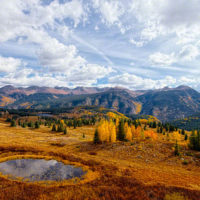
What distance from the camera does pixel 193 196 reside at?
1848 cm

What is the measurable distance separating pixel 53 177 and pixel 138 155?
30447 mm

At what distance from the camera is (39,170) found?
3031 centimetres

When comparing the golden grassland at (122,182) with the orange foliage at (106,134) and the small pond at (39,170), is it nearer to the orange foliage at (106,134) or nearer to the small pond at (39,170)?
the small pond at (39,170)

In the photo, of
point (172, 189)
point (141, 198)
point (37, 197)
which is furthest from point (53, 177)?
point (172, 189)

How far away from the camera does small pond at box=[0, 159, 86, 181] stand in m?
26.9

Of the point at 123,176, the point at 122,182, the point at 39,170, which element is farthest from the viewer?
the point at 39,170

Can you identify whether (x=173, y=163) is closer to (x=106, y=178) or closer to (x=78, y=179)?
(x=106, y=178)

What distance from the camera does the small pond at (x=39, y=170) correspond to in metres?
26.9

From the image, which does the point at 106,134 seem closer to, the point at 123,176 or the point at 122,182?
the point at 123,176

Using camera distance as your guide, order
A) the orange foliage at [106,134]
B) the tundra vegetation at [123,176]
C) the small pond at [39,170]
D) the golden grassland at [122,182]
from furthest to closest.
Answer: the orange foliage at [106,134]
the small pond at [39,170]
the tundra vegetation at [123,176]
the golden grassland at [122,182]

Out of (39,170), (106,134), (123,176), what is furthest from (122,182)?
(106,134)

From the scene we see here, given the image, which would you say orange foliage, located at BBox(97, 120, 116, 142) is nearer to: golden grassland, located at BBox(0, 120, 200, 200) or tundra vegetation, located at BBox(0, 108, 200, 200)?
tundra vegetation, located at BBox(0, 108, 200, 200)

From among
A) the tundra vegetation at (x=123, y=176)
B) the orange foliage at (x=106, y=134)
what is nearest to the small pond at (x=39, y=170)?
the tundra vegetation at (x=123, y=176)

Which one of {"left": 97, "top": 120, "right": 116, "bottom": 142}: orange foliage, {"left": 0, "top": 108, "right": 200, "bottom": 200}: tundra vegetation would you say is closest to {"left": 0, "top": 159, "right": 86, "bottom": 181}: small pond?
{"left": 0, "top": 108, "right": 200, "bottom": 200}: tundra vegetation
